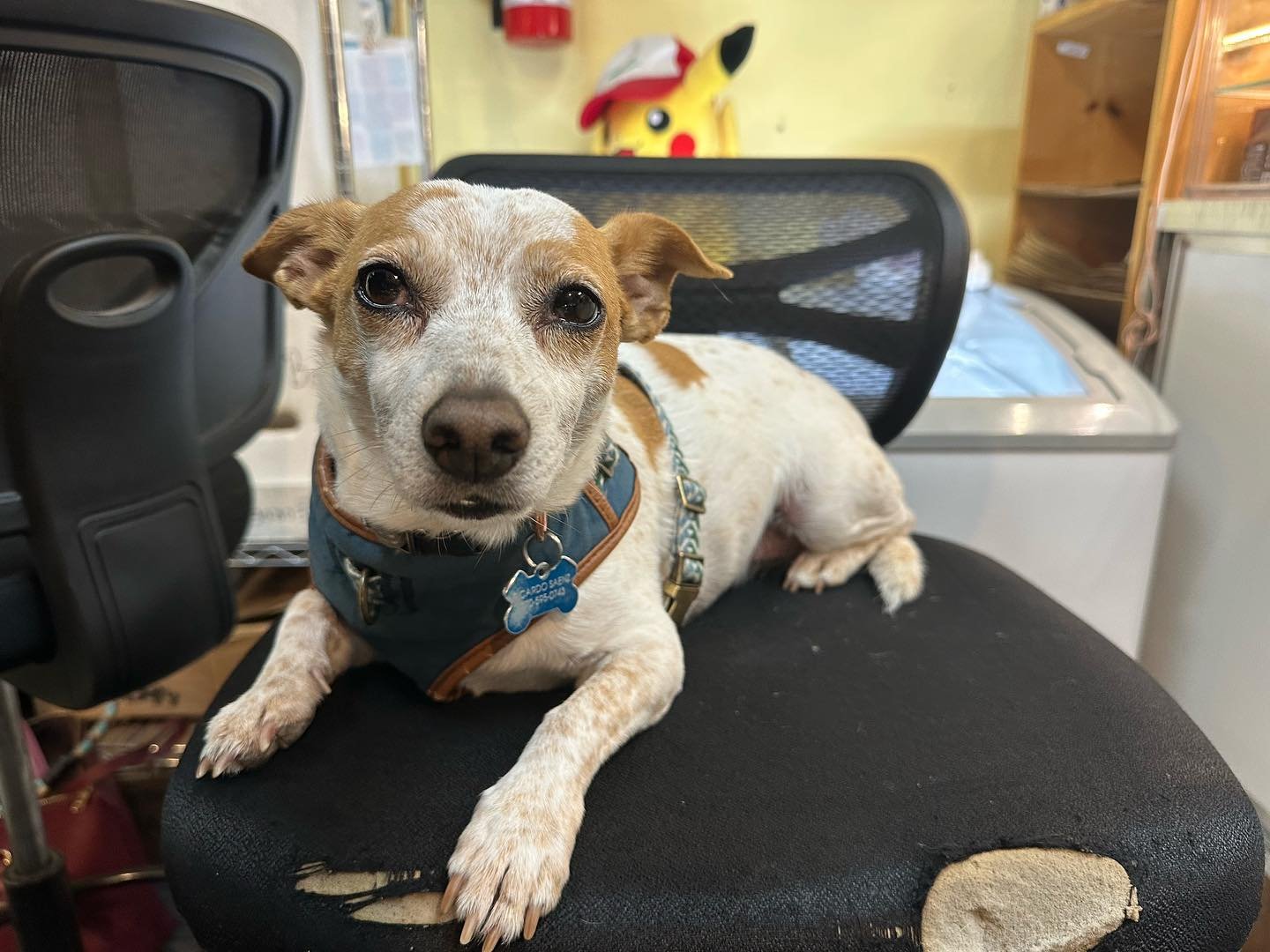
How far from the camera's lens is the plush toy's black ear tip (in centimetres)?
183

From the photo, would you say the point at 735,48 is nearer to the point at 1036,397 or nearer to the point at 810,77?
the point at 810,77

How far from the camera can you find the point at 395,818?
723mm

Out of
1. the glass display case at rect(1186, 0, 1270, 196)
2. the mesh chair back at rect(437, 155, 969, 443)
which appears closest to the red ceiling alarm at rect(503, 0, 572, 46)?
the mesh chair back at rect(437, 155, 969, 443)

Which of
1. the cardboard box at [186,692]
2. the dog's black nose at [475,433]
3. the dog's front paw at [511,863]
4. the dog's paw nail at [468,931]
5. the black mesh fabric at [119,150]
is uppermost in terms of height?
the black mesh fabric at [119,150]

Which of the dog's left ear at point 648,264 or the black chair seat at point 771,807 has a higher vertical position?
the dog's left ear at point 648,264

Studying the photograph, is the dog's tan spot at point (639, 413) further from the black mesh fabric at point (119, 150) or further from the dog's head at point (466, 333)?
the black mesh fabric at point (119, 150)

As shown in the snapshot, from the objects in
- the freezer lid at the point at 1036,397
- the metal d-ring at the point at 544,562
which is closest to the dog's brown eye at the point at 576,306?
the metal d-ring at the point at 544,562

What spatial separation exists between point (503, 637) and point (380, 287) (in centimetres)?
36

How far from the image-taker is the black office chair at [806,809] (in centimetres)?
66

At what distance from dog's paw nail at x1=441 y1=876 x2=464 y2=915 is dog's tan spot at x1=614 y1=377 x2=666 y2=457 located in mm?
587

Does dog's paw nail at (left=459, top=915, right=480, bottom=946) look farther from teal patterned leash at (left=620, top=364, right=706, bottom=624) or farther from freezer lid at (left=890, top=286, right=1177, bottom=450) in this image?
freezer lid at (left=890, top=286, right=1177, bottom=450)

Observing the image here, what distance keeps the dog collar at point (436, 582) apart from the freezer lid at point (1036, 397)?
0.93 meters

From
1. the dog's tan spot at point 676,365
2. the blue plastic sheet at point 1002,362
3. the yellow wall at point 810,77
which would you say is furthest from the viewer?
the yellow wall at point 810,77

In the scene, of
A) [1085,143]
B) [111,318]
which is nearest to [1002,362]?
[1085,143]
